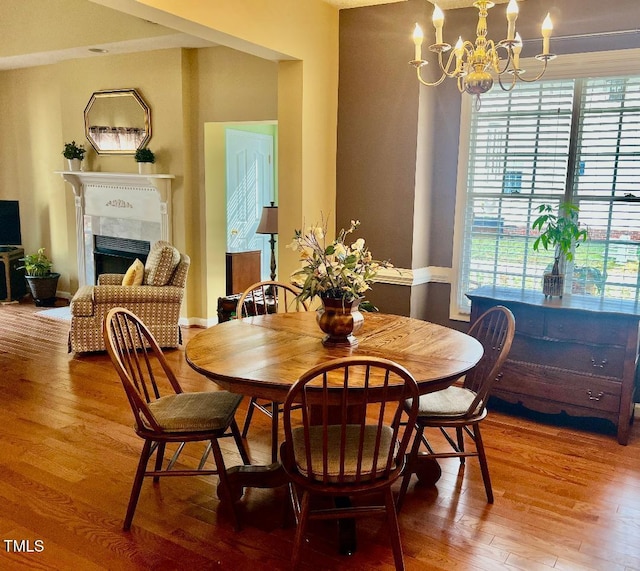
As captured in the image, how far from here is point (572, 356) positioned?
364 centimetres

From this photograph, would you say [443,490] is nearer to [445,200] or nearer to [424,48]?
[445,200]

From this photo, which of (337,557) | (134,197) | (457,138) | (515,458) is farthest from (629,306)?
(134,197)

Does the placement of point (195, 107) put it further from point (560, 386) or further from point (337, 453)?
point (337, 453)

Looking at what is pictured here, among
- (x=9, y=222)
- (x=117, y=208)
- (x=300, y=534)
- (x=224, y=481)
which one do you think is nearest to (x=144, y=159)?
(x=117, y=208)

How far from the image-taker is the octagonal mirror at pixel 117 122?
6.11 m

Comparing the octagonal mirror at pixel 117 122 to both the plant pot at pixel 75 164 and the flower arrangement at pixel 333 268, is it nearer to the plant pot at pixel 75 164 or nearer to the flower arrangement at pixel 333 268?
the plant pot at pixel 75 164

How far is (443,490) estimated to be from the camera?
2879 mm

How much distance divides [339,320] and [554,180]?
2301 mm

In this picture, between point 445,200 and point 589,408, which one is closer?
point 589,408

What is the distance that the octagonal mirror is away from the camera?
611 centimetres

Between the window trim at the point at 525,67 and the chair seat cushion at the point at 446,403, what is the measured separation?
1676 millimetres

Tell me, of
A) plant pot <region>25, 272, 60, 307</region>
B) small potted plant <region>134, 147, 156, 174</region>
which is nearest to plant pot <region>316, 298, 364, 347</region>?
small potted plant <region>134, 147, 156, 174</region>

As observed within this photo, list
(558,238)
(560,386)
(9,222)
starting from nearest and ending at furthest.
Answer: (560,386) → (558,238) → (9,222)

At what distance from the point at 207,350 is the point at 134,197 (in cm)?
425
